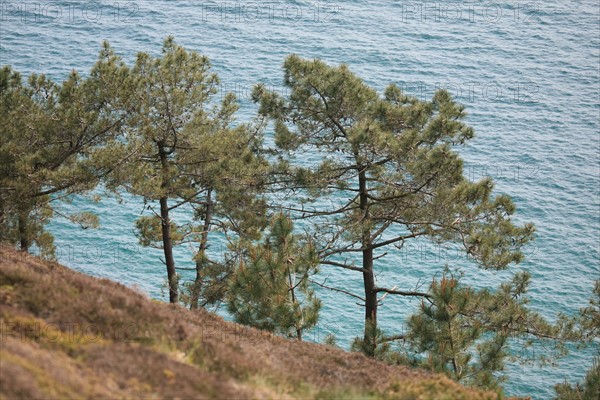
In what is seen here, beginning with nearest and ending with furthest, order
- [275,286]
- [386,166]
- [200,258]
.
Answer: [275,286] < [386,166] < [200,258]

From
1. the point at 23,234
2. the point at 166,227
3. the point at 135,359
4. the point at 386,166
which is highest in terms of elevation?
the point at 386,166

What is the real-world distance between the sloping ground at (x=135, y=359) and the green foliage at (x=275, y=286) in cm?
337

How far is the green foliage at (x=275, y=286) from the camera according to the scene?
1708cm

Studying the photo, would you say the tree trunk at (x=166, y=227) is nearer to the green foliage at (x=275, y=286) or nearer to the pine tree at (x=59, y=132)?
the pine tree at (x=59, y=132)

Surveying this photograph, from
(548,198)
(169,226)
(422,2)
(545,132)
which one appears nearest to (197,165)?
(169,226)

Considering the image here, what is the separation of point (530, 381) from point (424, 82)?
35.8m

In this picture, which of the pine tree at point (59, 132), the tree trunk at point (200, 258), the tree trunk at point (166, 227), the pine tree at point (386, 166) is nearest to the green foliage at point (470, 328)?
the pine tree at point (386, 166)

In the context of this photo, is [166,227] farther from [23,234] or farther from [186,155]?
[23,234]

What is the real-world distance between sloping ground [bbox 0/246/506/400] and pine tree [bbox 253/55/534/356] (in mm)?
7111

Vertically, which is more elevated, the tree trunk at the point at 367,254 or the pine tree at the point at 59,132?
the pine tree at the point at 59,132

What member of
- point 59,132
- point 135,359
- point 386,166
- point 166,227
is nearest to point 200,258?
point 166,227

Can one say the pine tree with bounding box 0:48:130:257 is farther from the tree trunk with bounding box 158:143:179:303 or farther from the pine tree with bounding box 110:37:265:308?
the tree trunk with bounding box 158:143:179:303

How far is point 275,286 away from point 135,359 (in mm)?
7093

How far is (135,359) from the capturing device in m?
10.2
